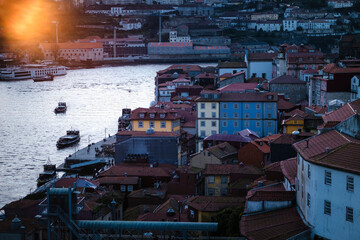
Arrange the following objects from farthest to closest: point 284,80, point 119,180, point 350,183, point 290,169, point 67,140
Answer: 1. point 284,80
2. point 67,140
3. point 119,180
4. point 290,169
5. point 350,183

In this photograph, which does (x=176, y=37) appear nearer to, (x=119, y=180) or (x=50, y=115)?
(x=50, y=115)

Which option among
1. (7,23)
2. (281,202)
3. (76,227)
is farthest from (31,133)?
(7,23)

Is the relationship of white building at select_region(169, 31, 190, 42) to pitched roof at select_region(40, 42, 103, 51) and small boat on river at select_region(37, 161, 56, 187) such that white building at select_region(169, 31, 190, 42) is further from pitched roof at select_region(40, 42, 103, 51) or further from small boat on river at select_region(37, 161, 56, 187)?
small boat on river at select_region(37, 161, 56, 187)

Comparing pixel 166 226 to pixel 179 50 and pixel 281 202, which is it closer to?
pixel 281 202

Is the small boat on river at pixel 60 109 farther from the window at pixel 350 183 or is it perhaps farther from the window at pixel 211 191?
the window at pixel 350 183

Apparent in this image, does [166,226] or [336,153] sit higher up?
[336,153]

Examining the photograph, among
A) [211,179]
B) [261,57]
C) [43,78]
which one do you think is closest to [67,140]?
[211,179]
